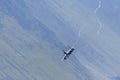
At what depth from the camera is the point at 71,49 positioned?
185750 mm

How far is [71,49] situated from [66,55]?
248cm

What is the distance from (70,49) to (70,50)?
1.09 feet

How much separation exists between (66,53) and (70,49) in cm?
176

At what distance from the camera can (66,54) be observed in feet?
611

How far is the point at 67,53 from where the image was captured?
186000 mm

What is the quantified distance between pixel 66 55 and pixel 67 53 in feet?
2.44

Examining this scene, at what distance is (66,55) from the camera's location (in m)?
186

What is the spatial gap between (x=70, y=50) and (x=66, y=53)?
1.56m

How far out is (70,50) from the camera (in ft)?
611

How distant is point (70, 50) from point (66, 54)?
5.80 ft

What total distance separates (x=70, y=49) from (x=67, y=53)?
1575mm

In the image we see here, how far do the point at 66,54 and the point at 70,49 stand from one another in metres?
2.00
